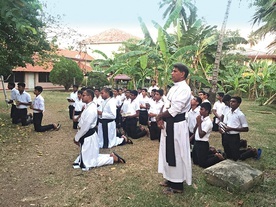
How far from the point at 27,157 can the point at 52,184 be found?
6.04 feet

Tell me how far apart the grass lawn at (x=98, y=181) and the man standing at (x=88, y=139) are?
0.17m

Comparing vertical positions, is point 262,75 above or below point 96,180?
above

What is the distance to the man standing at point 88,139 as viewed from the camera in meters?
5.36

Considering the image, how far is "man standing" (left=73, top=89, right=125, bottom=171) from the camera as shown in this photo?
211 inches

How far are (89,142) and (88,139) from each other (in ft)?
0.22

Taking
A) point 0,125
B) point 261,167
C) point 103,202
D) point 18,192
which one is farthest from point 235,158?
point 0,125

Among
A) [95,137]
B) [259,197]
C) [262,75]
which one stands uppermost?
[262,75]

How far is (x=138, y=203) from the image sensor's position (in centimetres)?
397

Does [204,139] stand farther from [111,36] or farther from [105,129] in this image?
[111,36]

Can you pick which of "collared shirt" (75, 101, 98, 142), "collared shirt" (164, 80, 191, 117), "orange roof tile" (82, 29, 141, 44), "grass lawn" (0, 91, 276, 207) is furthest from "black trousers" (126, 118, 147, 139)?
"orange roof tile" (82, 29, 141, 44)

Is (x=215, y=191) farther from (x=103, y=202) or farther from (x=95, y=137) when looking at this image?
(x=95, y=137)

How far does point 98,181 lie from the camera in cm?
482

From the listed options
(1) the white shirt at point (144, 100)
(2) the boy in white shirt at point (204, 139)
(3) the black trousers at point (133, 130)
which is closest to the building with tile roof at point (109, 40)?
(1) the white shirt at point (144, 100)

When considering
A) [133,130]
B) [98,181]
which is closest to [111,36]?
[133,130]
